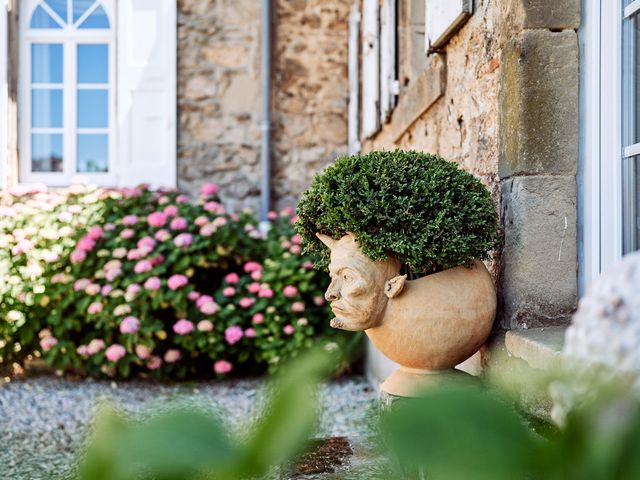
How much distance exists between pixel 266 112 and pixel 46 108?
207 cm

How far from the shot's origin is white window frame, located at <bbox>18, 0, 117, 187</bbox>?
254 inches

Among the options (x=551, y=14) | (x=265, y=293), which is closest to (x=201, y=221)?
(x=265, y=293)

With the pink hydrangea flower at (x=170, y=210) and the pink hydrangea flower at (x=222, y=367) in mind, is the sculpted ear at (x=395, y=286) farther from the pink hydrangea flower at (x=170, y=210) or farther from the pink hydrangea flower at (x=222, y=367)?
the pink hydrangea flower at (x=170, y=210)

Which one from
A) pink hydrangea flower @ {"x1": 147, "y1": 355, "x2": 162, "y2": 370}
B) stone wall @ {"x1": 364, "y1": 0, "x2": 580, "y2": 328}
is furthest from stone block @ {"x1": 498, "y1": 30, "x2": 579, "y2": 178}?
pink hydrangea flower @ {"x1": 147, "y1": 355, "x2": 162, "y2": 370}

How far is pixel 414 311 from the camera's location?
6.91 ft

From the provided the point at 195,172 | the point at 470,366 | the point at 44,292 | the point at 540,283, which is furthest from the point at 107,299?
the point at 540,283

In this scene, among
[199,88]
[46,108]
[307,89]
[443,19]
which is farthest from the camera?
[46,108]

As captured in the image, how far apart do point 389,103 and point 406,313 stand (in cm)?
255

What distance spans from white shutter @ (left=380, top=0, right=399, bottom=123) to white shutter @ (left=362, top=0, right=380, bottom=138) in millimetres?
238

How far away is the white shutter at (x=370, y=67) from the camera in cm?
494

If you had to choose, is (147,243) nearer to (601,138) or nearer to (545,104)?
(545,104)

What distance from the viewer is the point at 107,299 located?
16.4ft

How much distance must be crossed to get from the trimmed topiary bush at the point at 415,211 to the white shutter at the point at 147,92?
4.25 meters

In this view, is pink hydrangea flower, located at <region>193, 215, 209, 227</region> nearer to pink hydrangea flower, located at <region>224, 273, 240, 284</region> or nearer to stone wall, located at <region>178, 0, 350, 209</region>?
pink hydrangea flower, located at <region>224, 273, 240, 284</region>
